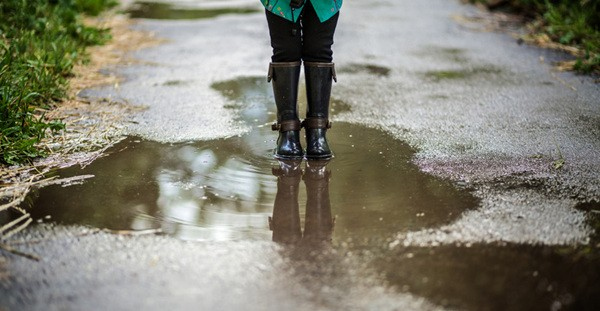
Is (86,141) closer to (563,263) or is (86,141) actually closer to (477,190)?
(477,190)

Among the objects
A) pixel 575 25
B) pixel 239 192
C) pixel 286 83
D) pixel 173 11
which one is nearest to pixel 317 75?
pixel 286 83

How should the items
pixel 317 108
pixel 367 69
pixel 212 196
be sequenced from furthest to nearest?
1. pixel 367 69
2. pixel 317 108
3. pixel 212 196

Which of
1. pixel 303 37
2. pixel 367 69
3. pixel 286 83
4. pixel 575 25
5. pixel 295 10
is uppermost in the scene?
pixel 295 10

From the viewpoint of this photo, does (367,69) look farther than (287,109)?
Yes

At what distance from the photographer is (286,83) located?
3613 mm

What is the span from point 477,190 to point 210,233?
3.97 ft

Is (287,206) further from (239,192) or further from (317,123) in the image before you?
(317,123)

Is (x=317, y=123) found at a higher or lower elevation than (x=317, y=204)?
higher

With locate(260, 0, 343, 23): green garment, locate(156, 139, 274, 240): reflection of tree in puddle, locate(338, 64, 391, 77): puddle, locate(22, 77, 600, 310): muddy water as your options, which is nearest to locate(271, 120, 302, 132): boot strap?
locate(22, 77, 600, 310): muddy water

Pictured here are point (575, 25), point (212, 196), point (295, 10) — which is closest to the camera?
point (212, 196)

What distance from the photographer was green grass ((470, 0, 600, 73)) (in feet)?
17.9

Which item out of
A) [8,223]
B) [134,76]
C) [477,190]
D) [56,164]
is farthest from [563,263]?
[134,76]

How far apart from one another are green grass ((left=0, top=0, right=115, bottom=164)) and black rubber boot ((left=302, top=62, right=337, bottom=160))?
4.49 feet

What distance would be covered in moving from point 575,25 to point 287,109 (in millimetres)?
3731
